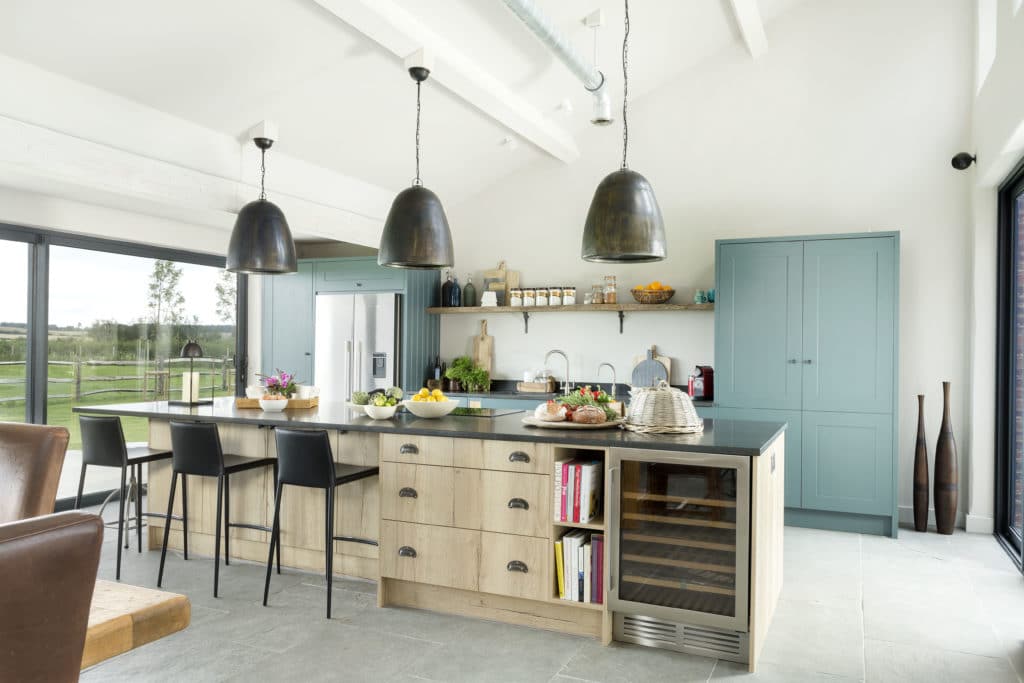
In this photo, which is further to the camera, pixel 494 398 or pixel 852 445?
pixel 494 398

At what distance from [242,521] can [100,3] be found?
290 centimetres

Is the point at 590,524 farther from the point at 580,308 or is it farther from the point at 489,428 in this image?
the point at 580,308

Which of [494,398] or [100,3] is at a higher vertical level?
[100,3]

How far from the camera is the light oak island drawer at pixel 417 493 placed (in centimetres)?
353

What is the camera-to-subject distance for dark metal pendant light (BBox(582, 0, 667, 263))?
3.11 meters

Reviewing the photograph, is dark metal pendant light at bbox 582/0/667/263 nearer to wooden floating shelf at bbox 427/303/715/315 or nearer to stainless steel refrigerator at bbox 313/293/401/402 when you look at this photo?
wooden floating shelf at bbox 427/303/715/315

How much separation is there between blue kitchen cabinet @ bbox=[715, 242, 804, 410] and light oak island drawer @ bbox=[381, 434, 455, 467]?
112 inches

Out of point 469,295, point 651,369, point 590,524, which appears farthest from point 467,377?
point 590,524

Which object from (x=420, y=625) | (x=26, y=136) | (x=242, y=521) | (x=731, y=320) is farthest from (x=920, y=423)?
(x=26, y=136)

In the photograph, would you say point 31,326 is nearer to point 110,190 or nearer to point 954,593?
point 110,190

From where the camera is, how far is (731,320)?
18.4ft

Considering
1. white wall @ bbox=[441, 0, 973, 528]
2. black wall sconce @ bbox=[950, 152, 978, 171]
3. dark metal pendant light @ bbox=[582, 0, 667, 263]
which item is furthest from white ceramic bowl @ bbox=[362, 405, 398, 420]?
black wall sconce @ bbox=[950, 152, 978, 171]

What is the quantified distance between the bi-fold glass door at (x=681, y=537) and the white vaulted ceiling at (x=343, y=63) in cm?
292

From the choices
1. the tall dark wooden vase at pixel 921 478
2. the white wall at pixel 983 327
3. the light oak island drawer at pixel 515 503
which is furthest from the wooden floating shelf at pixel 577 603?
the white wall at pixel 983 327
